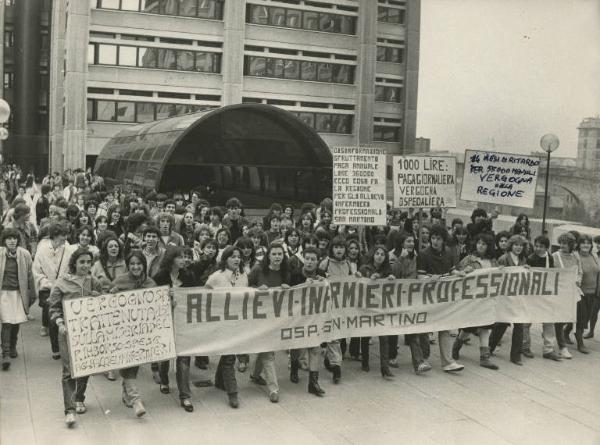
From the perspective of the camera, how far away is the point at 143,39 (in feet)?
159

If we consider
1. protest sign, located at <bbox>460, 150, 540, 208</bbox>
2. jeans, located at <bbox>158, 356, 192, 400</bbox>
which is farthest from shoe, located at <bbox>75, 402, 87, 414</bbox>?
protest sign, located at <bbox>460, 150, 540, 208</bbox>

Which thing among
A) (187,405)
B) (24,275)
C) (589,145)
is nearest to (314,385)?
(187,405)

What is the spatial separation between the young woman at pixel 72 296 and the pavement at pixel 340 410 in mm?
233

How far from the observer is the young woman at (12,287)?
9.10 meters

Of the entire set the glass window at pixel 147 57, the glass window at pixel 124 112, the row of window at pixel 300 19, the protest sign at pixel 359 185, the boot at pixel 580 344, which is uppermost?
the row of window at pixel 300 19

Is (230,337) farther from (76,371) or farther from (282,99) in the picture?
(282,99)

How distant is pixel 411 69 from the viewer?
193ft

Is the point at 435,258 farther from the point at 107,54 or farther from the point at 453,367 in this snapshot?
the point at 107,54

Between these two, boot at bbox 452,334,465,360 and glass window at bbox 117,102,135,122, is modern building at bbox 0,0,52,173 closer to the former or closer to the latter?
glass window at bbox 117,102,135,122

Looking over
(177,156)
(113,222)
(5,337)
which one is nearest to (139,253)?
(5,337)

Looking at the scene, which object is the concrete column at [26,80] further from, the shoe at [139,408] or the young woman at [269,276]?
the shoe at [139,408]

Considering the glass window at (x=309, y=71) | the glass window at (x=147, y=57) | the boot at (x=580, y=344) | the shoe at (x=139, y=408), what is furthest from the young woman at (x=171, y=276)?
the glass window at (x=309, y=71)

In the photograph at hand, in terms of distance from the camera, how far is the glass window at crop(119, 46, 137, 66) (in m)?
48.3

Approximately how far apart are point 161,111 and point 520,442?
44490 millimetres
